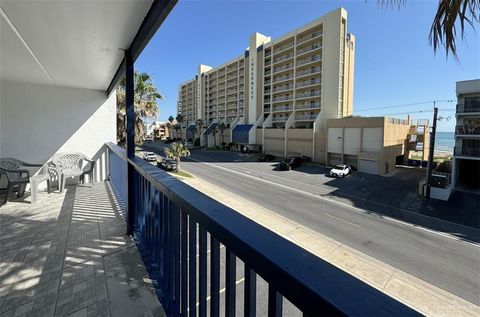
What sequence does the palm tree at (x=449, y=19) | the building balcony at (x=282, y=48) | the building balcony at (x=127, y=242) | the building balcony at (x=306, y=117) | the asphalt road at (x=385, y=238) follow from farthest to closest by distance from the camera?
the building balcony at (x=282, y=48) < the building balcony at (x=306, y=117) < the asphalt road at (x=385, y=238) < the palm tree at (x=449, y=19) < the building balcony at (x=127, y=242)

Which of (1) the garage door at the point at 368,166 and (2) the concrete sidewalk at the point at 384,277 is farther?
(1) the garage door at the point at 368,166

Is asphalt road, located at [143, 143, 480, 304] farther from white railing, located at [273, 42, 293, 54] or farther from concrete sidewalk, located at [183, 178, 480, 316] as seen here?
white railing, located at [273, 42, 293, 54]

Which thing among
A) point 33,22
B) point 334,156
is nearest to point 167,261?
point 33,22

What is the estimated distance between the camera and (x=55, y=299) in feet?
6.11

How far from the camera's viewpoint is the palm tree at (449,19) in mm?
1597

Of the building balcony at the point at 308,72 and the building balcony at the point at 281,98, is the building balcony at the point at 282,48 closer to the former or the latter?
the building balcony at the point at 308,72

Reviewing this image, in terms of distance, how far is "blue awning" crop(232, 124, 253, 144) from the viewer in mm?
34750

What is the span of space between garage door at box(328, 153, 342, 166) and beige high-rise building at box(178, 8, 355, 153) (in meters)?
1.16

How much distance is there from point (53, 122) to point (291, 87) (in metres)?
30.1

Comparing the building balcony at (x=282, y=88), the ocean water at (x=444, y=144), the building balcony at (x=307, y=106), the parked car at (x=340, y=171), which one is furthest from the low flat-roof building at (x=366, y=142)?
the ocean water at (x=444, y=144)

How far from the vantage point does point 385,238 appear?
28.6 ft

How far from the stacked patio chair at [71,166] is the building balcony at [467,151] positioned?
2361 centimetres

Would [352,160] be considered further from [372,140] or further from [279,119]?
[279,119]

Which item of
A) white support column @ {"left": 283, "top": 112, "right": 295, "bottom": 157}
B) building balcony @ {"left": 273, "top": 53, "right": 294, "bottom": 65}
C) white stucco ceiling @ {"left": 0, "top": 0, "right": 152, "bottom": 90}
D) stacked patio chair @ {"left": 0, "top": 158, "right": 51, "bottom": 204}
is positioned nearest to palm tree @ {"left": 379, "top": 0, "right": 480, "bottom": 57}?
white stucco ceiling @ {"left": 0, "top": 0, "right": 152, "bottom": 90}
